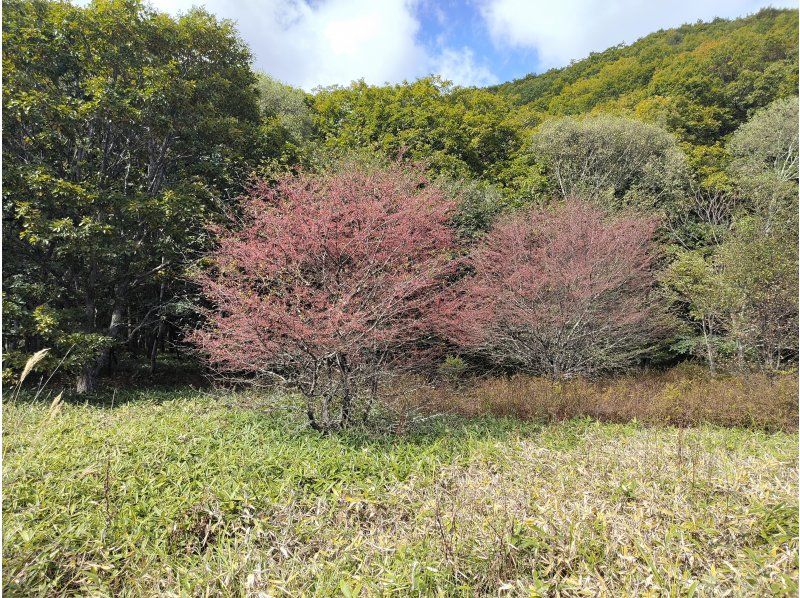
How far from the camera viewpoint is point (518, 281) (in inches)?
321

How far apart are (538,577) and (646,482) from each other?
4.38 ft

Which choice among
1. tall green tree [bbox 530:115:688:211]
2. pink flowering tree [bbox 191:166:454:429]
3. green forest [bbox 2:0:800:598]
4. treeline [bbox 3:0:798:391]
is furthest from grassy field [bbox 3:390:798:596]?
tall green tree [bbox 530:115:688:211]

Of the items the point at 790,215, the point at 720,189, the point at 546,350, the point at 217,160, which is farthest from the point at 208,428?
the point at 720,189

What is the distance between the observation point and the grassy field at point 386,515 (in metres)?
2.11

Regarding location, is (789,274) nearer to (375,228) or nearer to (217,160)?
(375,228)

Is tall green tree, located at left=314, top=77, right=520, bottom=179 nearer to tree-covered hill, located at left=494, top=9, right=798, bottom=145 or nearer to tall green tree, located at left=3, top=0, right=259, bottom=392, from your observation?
tree-covered hill, located at left=494, top=9, right=798, bottom=145

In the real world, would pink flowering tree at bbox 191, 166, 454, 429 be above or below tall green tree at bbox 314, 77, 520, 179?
below

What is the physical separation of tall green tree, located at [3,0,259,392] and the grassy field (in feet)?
10.3

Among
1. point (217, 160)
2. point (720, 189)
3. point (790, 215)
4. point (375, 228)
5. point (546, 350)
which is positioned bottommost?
point (546, 350)

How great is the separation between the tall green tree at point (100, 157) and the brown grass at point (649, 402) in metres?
5.49

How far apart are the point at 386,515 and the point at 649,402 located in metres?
4.72

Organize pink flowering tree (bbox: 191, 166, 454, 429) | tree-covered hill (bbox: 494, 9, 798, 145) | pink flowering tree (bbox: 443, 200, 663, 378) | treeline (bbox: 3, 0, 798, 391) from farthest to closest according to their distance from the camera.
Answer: tree-covered hill (bbox: 494, 9, 798, 145), pink flowering tree (bbox: 443, 200, 663, 378), treeline (bbox: 3, 0, 798, 391), pink flowering tree (bbox: 191, 166, 454, 429)

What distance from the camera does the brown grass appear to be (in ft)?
17.4

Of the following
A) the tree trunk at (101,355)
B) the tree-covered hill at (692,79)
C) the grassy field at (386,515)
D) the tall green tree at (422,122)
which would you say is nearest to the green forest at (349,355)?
the grassy field at (386,515)
